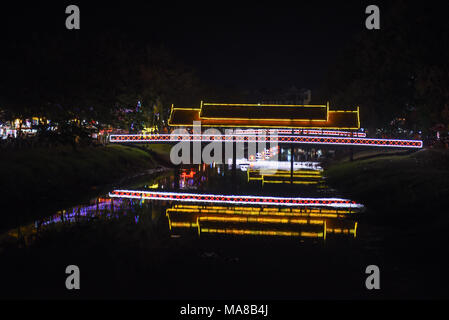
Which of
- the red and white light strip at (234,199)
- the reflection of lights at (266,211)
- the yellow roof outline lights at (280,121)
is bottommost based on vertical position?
the reflection of lights at (266,211)

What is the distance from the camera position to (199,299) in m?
20.6

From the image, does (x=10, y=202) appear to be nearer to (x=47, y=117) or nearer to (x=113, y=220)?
(x=113, y=220)

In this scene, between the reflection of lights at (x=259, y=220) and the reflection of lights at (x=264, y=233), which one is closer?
the reflection of lights at (x=264, y=233)

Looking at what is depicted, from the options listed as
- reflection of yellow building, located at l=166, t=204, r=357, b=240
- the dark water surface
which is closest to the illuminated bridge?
the dark water surface

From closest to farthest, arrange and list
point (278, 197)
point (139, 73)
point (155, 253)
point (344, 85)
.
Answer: point (155, 253), point (278, 197), point (139, 73), point (344, 85)

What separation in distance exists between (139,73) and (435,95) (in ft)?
145

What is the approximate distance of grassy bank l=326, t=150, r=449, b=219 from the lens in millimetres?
36641

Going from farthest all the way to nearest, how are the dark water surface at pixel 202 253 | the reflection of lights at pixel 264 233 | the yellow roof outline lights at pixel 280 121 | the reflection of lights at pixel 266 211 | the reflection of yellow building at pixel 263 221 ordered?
the yellow roof outline lights at pixel 280 121
the reflection of lights at pixel 266 211
the reflection of yellow building at pixel 263 221
the reflection of lights at pixel 264 233
the dark water surface at pixel 202 253

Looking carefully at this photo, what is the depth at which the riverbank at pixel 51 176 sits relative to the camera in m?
41.0

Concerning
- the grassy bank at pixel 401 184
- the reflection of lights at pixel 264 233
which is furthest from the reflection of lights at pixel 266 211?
the reflection of lights at pixel 264 233

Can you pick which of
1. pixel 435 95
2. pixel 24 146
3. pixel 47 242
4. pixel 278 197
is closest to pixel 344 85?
pixel 435 95

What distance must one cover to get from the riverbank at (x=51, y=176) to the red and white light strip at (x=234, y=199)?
378cm

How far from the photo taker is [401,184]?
1713 inches

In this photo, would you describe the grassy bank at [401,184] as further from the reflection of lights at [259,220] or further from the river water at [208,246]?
the reflection of lights at [259,220]
